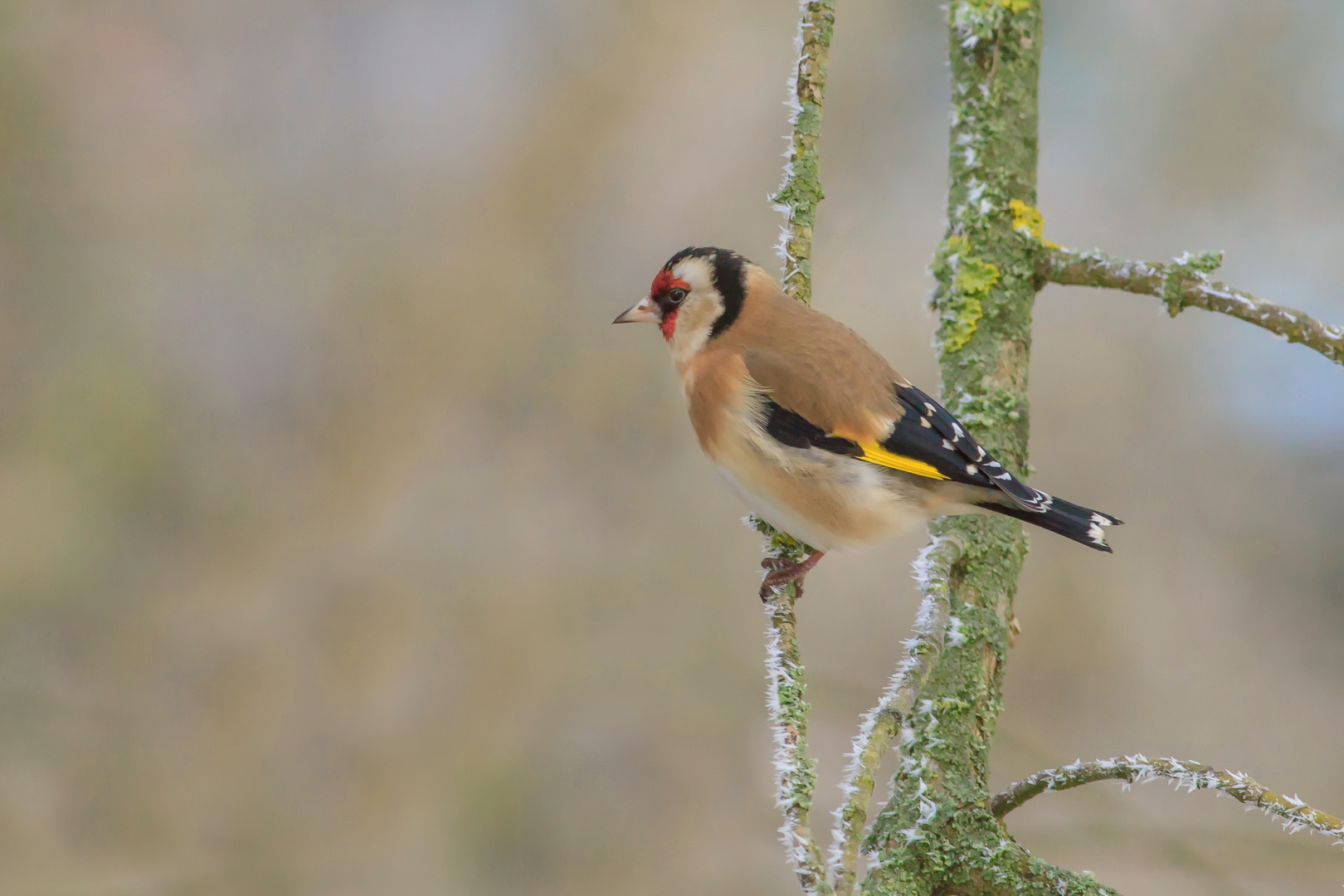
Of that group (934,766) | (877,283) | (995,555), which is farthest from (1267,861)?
(877,283)

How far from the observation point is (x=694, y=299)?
3051 mm

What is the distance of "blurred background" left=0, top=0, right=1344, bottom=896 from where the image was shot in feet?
13.7

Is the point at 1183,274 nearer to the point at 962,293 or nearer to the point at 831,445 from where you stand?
the point at 962,293

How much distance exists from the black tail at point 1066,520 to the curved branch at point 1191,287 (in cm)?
50

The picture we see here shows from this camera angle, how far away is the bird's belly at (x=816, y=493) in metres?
2.62

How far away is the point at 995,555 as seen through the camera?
8.21ft

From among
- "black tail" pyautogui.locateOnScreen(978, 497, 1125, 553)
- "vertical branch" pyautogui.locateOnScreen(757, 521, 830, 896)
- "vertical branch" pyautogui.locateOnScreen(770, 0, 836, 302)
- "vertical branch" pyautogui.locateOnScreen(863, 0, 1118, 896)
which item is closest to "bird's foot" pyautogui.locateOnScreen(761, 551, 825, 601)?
"vertical branch" pyautogui.locateOnScreen(757, 521, 830, 896)

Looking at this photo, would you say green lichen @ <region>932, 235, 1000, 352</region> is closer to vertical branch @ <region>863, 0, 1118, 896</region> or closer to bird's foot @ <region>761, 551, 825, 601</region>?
vertical branch @ <region>863, 0, 1118, 896</region>

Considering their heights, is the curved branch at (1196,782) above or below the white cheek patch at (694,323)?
below

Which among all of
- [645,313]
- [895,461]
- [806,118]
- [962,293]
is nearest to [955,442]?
[895,461]

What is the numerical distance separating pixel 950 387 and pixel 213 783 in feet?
10.8

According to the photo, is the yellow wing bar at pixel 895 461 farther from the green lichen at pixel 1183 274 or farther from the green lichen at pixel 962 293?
the green lichen at pixel 1183 274

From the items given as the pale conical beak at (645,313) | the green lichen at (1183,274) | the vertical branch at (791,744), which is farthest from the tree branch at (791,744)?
the pale conical beak at (645,313)

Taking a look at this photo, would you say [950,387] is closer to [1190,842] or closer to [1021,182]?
[1021,182]
